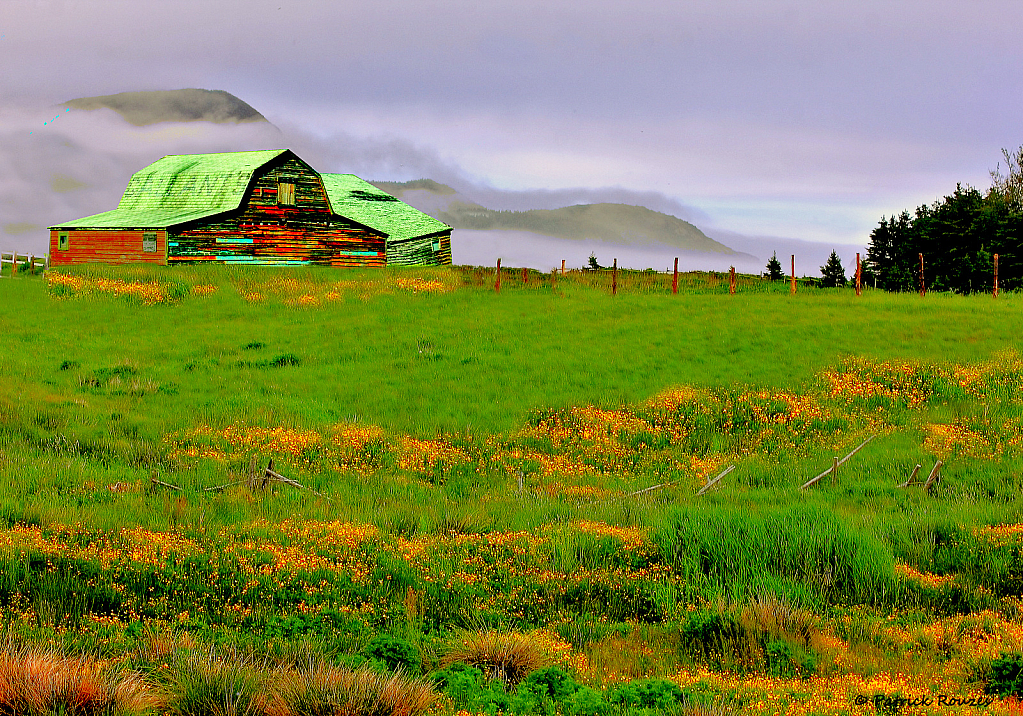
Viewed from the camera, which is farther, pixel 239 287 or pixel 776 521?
pixel 239 287

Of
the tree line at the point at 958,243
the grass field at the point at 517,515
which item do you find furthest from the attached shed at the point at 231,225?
the tree line at the point at 958,243

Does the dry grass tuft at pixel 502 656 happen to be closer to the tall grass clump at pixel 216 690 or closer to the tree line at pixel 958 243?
the tall grass clump at pixel 216 690

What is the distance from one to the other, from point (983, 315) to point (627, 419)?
18.2 metres

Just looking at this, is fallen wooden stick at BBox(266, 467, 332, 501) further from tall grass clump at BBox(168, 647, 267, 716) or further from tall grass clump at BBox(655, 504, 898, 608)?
tall grass clump at BBox(168, 647, 267, 716)

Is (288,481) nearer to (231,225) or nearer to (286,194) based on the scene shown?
(231,225)

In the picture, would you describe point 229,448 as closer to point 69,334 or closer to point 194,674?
point 194,674

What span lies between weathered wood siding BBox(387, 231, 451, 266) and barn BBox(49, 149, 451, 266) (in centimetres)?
20

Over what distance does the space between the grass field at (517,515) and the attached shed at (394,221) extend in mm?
24188

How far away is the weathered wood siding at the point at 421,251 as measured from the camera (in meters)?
Answer: 53.1

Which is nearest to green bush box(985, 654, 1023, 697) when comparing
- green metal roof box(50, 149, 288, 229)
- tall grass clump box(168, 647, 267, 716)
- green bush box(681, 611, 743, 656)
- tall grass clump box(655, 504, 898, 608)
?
green bush box(681, 611, 743, 656)

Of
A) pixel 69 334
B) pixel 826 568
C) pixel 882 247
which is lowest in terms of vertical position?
pixel 826 568

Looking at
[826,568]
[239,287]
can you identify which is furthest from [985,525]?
[239,287]

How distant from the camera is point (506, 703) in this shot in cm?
629

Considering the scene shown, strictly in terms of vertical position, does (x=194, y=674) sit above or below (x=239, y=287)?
below
